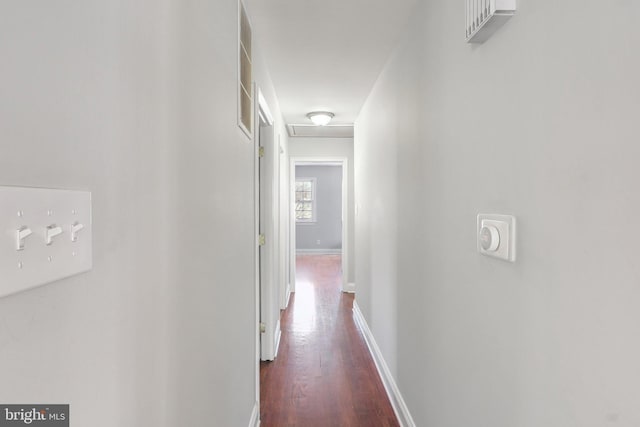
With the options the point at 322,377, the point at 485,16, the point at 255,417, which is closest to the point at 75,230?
the point at 485,16

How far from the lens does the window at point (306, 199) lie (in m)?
9.78

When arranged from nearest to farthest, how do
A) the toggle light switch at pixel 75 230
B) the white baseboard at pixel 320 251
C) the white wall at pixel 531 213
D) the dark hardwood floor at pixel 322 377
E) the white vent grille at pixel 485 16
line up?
the toggle light switch at pixel 75 230, the white wall at pixel 531 213, the white vent grille at pixel 485 16, the dark hardwood floor at pixel 322 377, the white baseboard at pixel 320 251

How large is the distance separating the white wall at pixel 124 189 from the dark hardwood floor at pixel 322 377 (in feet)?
3.72

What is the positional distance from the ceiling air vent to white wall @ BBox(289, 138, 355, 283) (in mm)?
85

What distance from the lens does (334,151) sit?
213 inches

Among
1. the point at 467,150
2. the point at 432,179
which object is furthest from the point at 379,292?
the point at 467,150

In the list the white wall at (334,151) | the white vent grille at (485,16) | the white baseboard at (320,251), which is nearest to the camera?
the white vent grille at (485,16)

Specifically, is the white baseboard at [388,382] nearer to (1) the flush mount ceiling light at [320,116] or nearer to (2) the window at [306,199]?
(1) the flush mount ceiling light at [320,116]

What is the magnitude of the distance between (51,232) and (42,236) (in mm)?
15

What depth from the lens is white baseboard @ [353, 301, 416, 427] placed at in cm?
210

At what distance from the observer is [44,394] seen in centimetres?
48

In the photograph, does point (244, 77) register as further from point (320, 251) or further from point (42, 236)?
point (320, 251)

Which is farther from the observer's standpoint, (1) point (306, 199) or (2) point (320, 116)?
(1) point (306, 199)

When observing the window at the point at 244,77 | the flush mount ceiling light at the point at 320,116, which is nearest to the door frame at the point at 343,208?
the flush mount ceiling light at the point at 320,116
